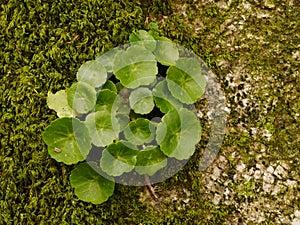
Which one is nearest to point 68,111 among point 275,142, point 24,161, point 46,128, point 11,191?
point 46,128

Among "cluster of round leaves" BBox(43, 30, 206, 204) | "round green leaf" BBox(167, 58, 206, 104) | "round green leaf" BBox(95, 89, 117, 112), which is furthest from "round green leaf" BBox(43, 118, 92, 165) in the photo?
"round green leaf" BBox(167, 58, 206, 104)

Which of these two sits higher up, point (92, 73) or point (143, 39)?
point (143, 39)

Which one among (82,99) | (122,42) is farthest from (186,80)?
(82,99)

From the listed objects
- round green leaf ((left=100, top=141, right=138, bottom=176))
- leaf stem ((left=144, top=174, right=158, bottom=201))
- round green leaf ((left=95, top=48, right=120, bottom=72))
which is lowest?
leaf stem ((left=144, top=174, right=158, bottom=201))

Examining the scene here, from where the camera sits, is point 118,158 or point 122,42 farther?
point 122,42

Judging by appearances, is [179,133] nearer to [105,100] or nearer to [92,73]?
[105,100]

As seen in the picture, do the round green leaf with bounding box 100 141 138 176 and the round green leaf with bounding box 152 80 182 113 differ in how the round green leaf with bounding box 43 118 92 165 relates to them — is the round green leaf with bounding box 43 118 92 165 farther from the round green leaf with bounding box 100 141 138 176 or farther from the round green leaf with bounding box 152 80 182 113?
the round green leaf with bounding box 152 80 182 113
